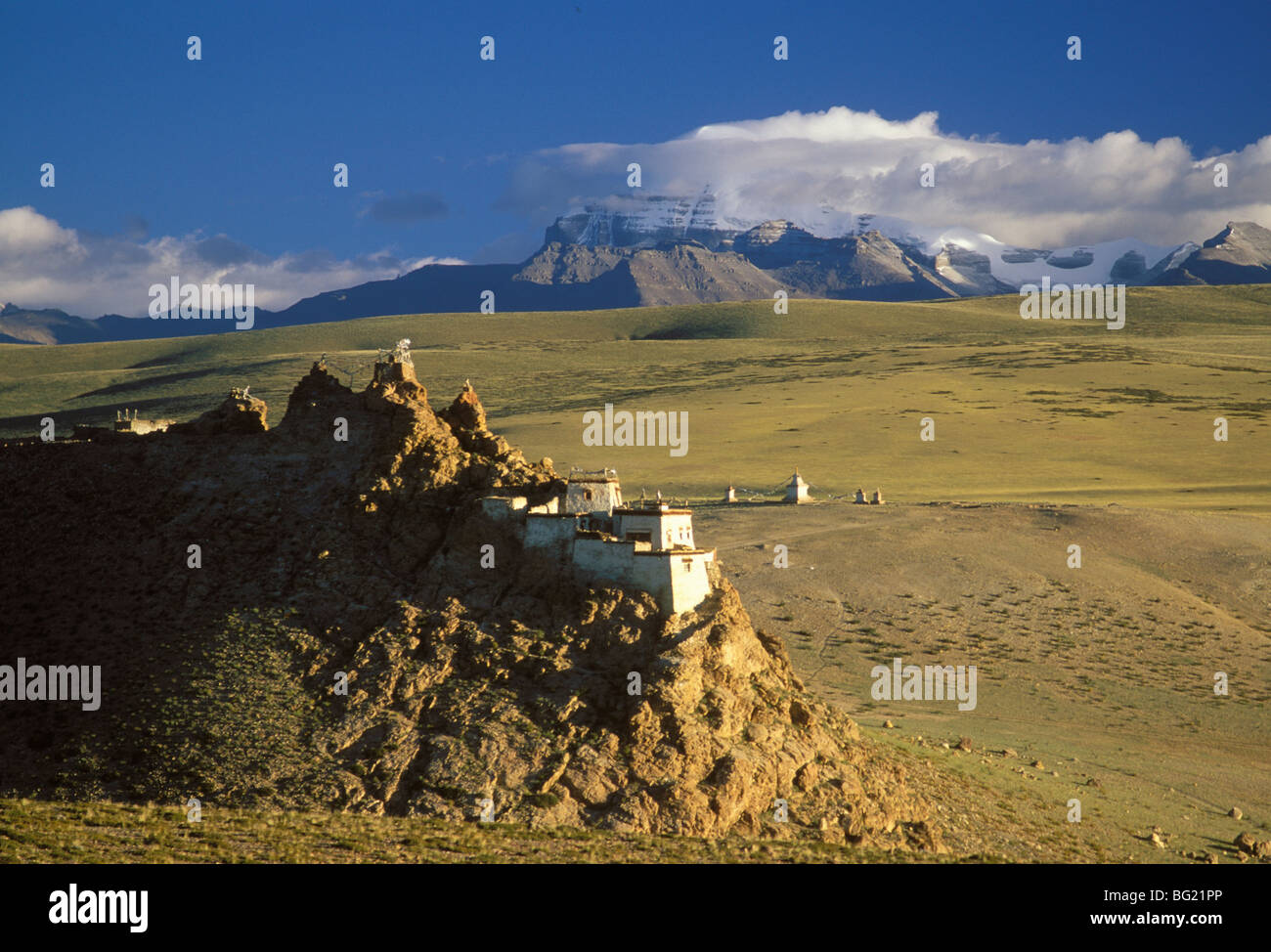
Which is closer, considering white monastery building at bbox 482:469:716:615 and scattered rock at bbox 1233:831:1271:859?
white monastery building at bbox 482:469:716:615

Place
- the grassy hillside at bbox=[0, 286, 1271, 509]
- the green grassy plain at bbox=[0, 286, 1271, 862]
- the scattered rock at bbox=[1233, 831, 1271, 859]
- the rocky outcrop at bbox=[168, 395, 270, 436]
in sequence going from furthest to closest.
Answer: the grassy hillside at bbox=[0, 286, 1271, 509] < the rocky outcrop at bbox=[168, 395, 270, 436] < the scattered rock at bbox=[1233, 831, 1271, 859] < the green grassy plain at bbox=[0, 286, 1271, 862]

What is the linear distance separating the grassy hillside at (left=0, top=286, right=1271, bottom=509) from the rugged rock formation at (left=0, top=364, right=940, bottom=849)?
61.9 feet

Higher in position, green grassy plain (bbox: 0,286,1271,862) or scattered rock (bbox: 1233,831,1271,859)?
green grassy plain (bbox: 0,286,1271,862)

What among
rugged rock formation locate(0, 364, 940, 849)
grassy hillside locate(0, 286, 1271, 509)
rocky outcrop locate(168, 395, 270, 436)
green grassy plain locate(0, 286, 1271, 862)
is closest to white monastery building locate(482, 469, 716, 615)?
rugged rock formation locate(0, 364, 940, 849)

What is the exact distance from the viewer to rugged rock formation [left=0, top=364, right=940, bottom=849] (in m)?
25.3

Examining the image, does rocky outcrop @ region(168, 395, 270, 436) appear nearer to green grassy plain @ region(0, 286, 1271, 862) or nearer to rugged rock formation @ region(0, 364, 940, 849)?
rugged rock formation @ region(0, 364, 940, 849)

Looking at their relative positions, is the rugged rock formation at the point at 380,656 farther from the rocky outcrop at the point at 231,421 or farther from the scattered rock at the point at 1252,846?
the scattered rock at the point at 1252,846

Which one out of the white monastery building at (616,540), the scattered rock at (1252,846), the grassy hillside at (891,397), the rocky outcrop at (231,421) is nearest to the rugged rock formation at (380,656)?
the white monastery building at (616,540)

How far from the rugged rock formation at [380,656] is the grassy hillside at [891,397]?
1888cm

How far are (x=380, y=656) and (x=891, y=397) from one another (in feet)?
315

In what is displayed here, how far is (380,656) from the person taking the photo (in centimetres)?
2752

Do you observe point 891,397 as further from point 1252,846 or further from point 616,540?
point 616,540

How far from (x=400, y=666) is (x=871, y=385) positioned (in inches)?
4097

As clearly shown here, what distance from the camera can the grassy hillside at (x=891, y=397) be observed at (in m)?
84.2
